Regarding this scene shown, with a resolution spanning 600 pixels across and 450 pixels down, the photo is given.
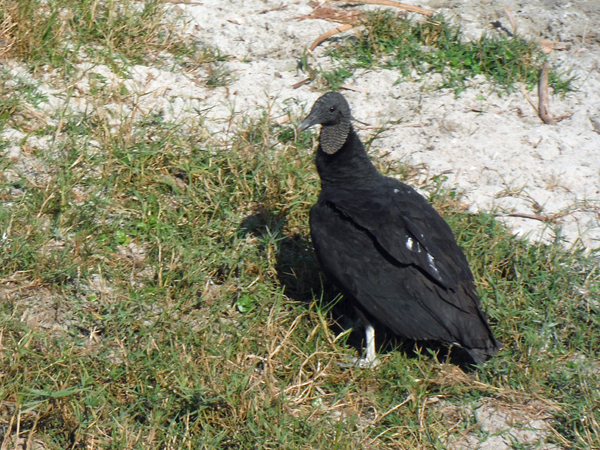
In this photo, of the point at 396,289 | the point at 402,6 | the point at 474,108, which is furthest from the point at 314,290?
the point at 402,6

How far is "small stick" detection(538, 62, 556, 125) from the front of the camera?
4938 millimetres

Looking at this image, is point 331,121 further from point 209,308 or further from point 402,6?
point 402,6

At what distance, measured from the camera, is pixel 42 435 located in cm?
296

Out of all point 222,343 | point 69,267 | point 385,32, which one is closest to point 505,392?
point 222,343

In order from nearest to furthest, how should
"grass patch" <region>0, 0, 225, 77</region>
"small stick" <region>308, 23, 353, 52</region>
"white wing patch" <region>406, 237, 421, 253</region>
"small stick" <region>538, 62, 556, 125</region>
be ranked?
"white wing patch" <region>406, 237, 421, 253</region> → "grass patch" <region>0, 0, 225, 77</region> → "small stick" <region>538, 62, 556, 125</region> → "small stick" <region>308, 23, 353, 52</region>

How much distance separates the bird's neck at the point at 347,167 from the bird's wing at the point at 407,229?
0.52ft

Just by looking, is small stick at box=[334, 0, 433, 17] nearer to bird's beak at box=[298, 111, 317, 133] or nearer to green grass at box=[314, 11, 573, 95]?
green grass at box=[314, 11, 573, 95]

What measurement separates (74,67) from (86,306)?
196cm

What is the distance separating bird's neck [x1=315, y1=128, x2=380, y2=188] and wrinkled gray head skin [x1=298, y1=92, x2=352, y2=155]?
0.12ft

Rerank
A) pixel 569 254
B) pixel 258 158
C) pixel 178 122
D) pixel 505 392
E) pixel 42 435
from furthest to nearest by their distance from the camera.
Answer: pixel 178 122, pixel 258 158, pixel 569 254, pixel 505 392, pixel 42 435

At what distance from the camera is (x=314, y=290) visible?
13.1 feet

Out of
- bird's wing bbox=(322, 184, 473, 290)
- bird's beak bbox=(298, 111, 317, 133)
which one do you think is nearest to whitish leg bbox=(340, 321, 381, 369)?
bird's wing bbox=(322, 184, 473, 290)

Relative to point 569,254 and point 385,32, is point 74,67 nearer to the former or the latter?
point 385,32

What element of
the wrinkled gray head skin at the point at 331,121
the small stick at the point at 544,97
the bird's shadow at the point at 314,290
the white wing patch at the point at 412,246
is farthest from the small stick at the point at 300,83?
the white wing patch at the point at 412,246
